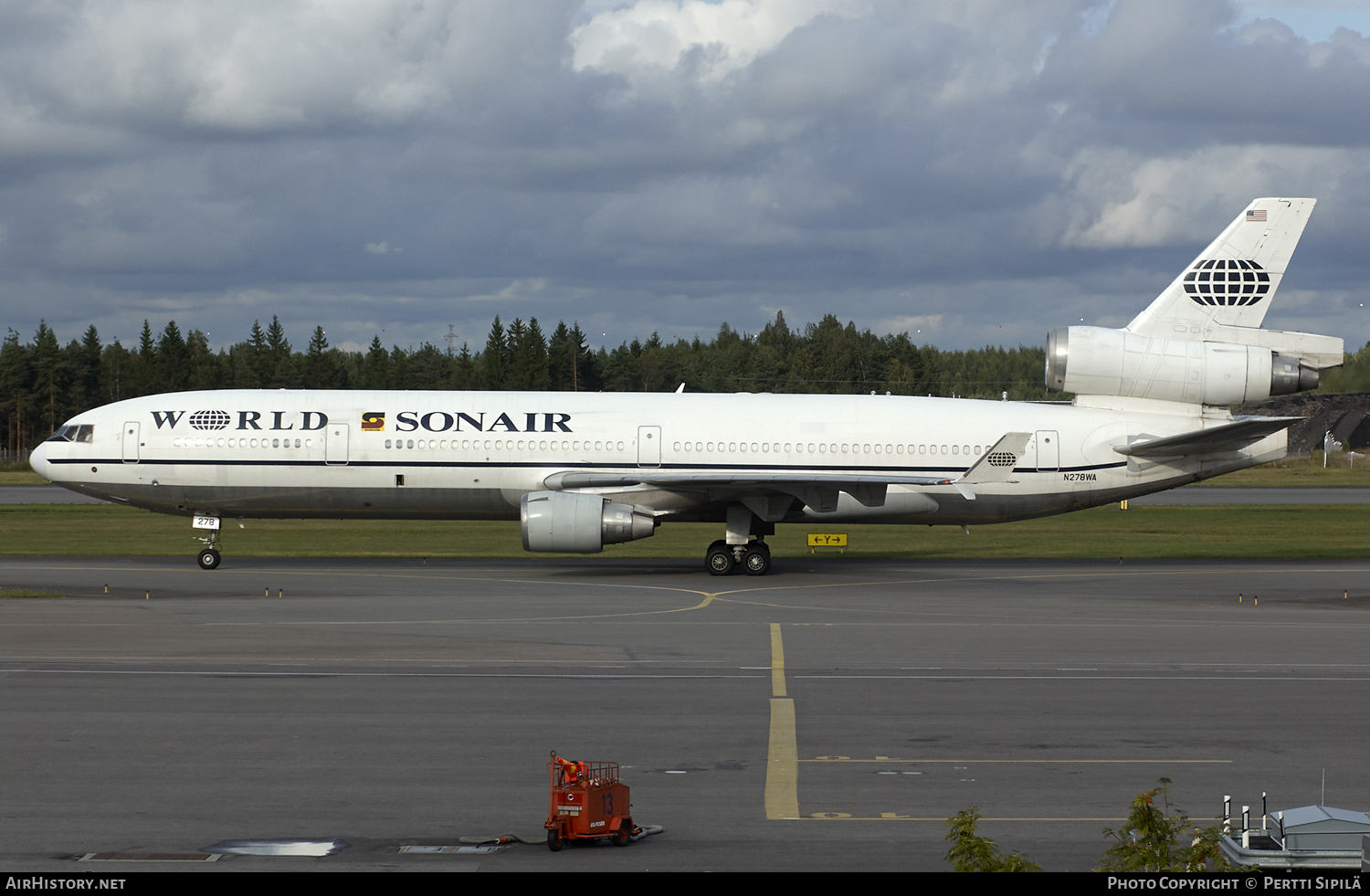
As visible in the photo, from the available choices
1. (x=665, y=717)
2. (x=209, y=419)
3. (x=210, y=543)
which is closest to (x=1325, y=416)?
(x=210, y=543)

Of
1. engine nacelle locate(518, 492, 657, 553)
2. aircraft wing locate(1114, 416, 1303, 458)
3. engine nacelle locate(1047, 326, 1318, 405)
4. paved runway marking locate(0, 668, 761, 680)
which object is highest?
engine nacelle locate(1047, 326, 1318, 405)

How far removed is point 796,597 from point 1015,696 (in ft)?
40.7

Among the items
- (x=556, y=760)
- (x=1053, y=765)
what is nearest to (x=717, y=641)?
(x=1053, y=765)

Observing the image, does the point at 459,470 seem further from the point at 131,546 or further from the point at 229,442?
the point at 131,546

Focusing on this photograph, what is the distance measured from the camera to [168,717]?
1588 cm

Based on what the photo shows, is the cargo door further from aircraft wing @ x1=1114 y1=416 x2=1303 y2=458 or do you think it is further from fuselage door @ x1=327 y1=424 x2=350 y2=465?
aircraft wing @ x1=1114 y1=416 x2=1303 y2=458

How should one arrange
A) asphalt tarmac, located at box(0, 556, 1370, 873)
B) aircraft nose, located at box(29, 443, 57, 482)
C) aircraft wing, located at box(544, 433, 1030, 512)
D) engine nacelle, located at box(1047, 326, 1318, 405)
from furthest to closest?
aircraft nose, located at box(29, 443, 57, 482)
engine nacelle, located at box(1047, 326, 1318, 405)
aircraft wing, located at box(544, 433, 1030, 512)
asphalt tarmac, located at box(0, 556, 1370, 873)

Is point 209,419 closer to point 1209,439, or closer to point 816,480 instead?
point 816,480

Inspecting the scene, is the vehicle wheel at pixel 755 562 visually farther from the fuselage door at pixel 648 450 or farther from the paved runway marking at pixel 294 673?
the paved runway marking at pixel 294 673

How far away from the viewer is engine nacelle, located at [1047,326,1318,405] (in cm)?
3469

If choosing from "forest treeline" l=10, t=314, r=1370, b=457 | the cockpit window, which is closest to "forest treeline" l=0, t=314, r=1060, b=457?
"forest treeline" l=10, t=314, r=1370, b=457

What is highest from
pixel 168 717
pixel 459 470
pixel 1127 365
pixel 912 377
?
pixel 912 377

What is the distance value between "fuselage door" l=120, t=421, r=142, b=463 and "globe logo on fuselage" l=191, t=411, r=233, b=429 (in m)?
1.71

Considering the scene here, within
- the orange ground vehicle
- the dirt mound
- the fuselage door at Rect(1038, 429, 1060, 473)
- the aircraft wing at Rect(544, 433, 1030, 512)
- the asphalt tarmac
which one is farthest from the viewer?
the dirt mound
